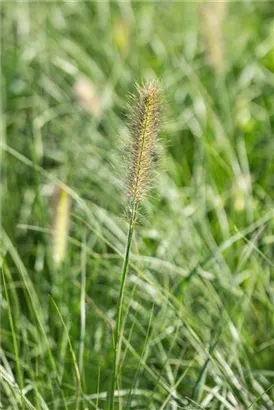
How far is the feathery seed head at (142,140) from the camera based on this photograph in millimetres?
1732

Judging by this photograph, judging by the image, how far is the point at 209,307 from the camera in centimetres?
260

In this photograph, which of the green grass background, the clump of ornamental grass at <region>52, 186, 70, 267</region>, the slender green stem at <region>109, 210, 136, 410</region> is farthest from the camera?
the clump of ornamental grass at <region>52, 186, 70, 267</region>

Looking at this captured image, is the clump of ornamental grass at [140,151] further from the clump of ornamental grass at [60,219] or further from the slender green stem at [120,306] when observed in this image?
the clump of ornamental grass at [60,219]

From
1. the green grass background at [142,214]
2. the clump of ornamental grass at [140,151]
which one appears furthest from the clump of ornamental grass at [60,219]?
the clump of ornamental grass at [140,151]

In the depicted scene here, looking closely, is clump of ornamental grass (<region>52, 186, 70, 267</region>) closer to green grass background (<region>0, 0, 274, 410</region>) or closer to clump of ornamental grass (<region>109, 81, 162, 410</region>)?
green grass background (<region>0, 0, 274, 410</region>)

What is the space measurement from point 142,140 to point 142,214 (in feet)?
3.98

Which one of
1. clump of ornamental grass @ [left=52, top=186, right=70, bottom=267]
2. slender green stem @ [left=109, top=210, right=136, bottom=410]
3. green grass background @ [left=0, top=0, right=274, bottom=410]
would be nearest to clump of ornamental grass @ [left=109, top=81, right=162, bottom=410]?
slender green stem @ [left=109, top=210, right=136, bottom=410]

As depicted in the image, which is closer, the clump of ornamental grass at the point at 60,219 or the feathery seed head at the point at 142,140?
the feathery seed head at the point at 142,140

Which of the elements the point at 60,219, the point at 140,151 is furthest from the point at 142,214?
the point at 140,151

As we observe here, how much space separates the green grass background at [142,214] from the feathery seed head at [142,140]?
0.16 meters

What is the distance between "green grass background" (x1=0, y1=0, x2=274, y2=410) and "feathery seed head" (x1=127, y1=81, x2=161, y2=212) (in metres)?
0.16

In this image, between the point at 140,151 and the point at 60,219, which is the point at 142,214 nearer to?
the point at 60,219

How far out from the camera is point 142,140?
1.74 meters

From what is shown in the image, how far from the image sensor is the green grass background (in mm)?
2318
